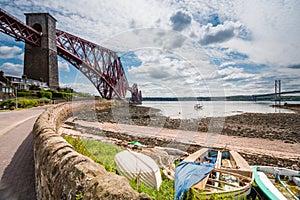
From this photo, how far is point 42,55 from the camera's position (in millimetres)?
39938

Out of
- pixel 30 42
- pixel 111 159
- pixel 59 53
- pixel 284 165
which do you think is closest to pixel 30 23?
pixel 30 42

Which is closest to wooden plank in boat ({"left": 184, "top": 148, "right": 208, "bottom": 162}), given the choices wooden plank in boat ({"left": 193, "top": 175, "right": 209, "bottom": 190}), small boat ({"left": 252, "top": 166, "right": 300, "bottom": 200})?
small boat ({"left": 252, "top": 166, "right": 300, "bottom": 200})

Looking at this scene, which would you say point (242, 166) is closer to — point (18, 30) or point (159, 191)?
point (159, 191)

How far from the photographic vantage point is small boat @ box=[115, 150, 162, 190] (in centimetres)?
571

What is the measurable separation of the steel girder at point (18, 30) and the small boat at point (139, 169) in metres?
39.2

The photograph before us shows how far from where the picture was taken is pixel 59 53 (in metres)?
49.4

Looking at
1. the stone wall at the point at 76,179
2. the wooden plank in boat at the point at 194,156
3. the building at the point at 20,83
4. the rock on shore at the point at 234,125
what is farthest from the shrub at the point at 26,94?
the stone wall at the point at 76,179

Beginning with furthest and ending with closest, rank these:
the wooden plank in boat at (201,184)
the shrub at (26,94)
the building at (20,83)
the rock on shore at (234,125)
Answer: the building at (20,83) < the shrub at (26,94) < the rock on shore at (234,125) < the wooden plank in boat at (201,184)

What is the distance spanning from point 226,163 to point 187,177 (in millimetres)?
3228

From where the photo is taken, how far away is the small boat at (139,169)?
5707 millimetres

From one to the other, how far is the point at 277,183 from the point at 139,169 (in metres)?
3.85

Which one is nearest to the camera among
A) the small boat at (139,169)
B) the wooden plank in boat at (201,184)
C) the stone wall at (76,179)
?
the stone wall at (76,179)

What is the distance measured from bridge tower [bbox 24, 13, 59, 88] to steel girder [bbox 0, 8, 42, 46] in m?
1.53

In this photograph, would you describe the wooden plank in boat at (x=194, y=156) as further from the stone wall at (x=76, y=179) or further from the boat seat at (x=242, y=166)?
the stone wall at (x=76, y=179)
